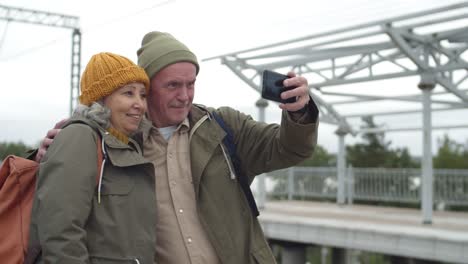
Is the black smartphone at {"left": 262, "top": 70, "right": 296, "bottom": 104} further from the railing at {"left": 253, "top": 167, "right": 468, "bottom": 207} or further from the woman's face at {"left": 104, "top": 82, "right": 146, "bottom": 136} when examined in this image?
the railing at {"left": 253, "top": 167, "right": 468, "bottom": 207}

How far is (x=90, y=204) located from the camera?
66.7 inches

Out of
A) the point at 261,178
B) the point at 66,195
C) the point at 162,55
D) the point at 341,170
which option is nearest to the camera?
the point at 66,195

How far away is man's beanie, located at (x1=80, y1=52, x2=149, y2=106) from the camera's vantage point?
6.28 feet

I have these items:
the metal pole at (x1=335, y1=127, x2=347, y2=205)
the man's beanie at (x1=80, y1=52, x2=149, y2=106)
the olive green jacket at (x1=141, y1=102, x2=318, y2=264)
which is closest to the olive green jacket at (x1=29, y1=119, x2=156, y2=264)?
the man's beanie at (x1=80, y1=52, x2=149, y2=106)

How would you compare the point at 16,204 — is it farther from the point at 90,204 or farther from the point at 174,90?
the point at 174,90

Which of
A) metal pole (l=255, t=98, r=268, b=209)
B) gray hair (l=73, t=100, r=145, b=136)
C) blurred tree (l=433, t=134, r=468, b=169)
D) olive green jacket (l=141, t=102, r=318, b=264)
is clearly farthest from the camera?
blurred tree (l=433, t=134, r=468, b=169)

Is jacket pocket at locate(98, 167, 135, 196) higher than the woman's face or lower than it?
lower

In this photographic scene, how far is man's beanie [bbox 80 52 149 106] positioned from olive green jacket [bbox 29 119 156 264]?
14cm

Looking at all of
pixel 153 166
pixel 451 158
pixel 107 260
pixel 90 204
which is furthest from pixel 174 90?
pixel 451 158

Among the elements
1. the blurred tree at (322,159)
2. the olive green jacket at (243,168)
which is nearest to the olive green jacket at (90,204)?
the olive green jacket at (243,168)

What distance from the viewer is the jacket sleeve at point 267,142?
6.60 feet

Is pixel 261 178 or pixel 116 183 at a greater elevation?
pixel 116 183

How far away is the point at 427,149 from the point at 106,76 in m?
8.79

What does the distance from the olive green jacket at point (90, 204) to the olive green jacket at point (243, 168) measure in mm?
252
